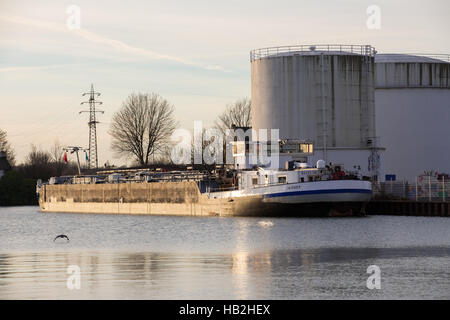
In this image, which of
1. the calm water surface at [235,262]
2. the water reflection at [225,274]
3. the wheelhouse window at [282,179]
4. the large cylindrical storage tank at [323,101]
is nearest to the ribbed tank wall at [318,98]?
the large cylindrical storage tank at [323,101]

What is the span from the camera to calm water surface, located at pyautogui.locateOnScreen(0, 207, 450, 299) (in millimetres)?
21438

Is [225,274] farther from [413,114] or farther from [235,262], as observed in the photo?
[413,114]

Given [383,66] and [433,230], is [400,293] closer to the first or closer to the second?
[433,230]

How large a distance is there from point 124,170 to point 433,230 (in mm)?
60434

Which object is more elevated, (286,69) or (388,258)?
(286,69)

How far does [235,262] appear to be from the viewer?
28.1 metres

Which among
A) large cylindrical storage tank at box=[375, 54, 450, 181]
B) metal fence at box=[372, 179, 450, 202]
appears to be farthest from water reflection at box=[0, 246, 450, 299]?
large cylindrical storage tank at box=[375, 54, 450, 181]

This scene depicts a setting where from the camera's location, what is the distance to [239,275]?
2430 centimetres

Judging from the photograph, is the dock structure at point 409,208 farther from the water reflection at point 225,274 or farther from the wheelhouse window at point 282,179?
the water reflection at point 225,274

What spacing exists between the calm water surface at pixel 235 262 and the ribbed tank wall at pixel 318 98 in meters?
24.4

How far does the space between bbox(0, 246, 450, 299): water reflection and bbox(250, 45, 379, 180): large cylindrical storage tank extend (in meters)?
38.4

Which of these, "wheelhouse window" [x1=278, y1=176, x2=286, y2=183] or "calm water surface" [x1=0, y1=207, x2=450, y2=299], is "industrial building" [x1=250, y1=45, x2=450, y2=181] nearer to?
"wheelhouse window" [x1=278, y1=176, x2=286, y2=183]

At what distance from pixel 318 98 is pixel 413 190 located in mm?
10488
